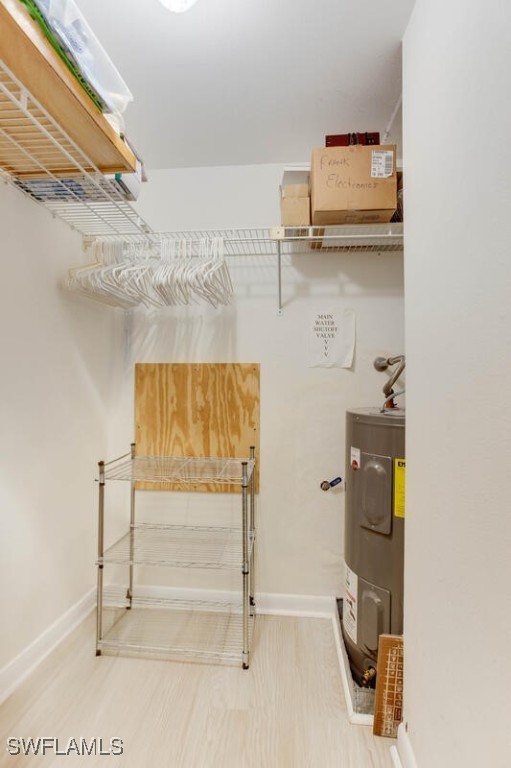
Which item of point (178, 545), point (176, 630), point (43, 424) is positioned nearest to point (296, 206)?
point (43, 424)

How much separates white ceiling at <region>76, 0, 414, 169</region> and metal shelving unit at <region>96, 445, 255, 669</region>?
1643 millimetres

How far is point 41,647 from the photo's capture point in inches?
62.8

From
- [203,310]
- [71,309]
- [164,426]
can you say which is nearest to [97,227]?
[71,309]

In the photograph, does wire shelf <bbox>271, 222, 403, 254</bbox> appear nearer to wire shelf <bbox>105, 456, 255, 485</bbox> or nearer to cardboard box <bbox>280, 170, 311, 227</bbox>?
cardboard box <bbox>280, 170, 311, 227</bbox>

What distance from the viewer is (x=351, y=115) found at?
5.60 feet

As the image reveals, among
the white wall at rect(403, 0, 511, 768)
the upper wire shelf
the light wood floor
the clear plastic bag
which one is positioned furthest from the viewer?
the light wood floor

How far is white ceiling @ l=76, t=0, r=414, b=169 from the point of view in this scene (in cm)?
125

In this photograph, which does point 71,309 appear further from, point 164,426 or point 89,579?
point 89,579

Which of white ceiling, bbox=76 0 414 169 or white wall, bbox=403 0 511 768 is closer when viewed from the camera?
white wall, bbox=403 0 511 768

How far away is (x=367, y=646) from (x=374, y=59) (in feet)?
7.72

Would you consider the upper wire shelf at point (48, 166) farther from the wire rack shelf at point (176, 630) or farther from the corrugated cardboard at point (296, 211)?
the wire rack shelf at point (176, 630)

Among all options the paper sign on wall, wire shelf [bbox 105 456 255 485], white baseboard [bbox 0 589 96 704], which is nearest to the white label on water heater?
wire shelf [bbox 105 456 255 485]

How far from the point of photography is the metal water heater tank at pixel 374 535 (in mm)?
1408

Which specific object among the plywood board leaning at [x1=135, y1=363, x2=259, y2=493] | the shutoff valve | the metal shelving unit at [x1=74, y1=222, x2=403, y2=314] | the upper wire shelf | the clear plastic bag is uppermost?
the clear plastic bag
